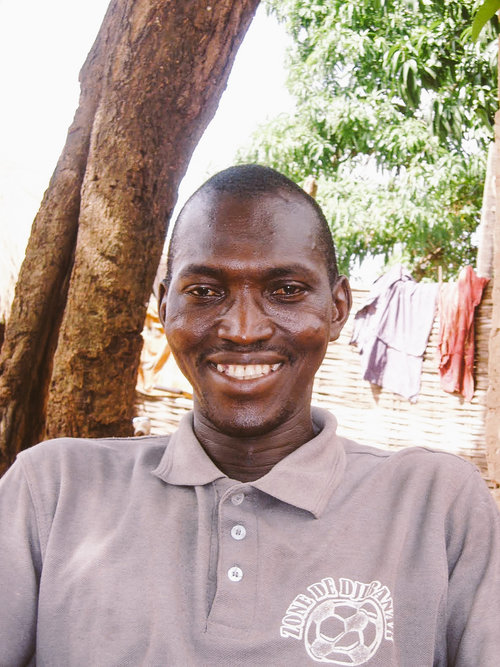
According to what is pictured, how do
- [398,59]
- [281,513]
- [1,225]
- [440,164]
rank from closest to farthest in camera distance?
[281,513] → [1,225] → [398,59] → [440,164]

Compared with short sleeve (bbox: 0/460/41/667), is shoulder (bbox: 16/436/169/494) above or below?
above

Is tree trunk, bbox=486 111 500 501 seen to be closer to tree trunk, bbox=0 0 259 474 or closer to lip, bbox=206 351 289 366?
tree trunk, bbox=0 0 259 474

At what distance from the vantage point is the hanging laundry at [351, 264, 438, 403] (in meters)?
5.57

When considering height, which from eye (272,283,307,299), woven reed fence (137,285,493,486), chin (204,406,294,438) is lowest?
woven reed fence (137,285,493,486)

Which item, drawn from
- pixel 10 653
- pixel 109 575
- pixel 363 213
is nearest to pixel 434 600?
pixel 109 575

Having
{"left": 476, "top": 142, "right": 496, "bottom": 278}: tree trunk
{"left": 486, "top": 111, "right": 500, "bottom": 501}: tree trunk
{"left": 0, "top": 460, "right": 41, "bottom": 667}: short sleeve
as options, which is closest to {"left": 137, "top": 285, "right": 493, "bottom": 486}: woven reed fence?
{"left": 476, "top": 142, "right": 496, "bottom": 278}: tree trunk

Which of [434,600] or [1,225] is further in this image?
[1,225]

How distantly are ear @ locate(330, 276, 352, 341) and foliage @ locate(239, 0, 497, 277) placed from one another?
24.1ft

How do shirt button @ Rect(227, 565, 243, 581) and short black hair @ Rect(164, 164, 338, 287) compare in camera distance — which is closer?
shirt button @ Rect(227, 565, 243, 581)

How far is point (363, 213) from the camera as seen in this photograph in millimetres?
9688

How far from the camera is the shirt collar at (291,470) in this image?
130 cm

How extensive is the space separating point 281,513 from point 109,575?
1.08ft

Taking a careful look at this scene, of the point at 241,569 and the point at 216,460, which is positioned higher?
the point at 216,460

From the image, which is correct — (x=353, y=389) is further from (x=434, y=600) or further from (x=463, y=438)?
(x=434, y=600)
